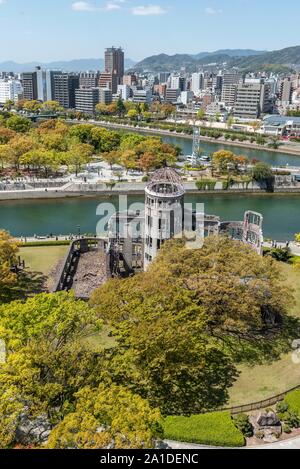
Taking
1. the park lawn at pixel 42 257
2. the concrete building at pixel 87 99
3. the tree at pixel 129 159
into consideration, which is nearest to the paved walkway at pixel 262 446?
the park lawn at pixel 42 257

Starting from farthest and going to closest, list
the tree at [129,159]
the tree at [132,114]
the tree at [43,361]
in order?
the tree at [132,114] → the tree at [129,159] → the tree at [43,361]

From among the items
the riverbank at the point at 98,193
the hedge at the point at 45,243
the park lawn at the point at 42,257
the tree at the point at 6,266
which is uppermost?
the tree at the point at 6,266

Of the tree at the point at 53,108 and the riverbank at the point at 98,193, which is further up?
the tree at the point at 53,108

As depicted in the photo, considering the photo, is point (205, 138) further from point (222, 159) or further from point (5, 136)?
point (5, 136)

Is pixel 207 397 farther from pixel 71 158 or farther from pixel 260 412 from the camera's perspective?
pixel 71 158

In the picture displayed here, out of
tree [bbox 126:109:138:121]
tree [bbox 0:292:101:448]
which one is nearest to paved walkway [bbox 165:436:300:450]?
tree [bbox 0:292:101:448]

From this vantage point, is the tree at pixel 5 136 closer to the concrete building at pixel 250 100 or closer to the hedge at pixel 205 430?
the hedge at pixel 205 430

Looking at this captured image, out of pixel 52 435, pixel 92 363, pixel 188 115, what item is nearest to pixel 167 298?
pixel 92 363

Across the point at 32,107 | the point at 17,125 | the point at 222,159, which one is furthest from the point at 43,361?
the point at 32,107
